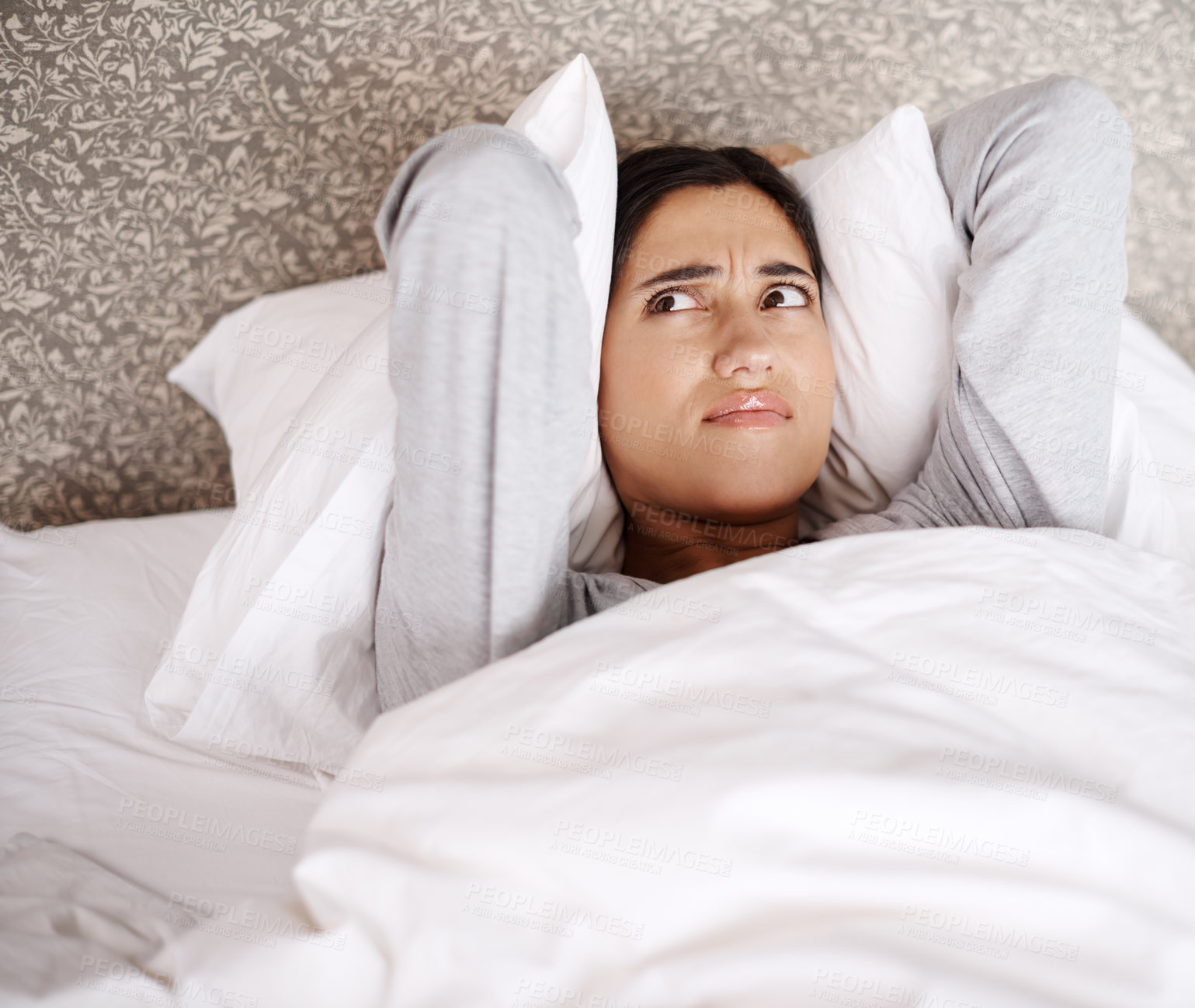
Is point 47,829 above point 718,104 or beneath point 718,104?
beneath

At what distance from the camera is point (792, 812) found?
0.59 m

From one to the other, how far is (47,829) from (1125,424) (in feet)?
4.24

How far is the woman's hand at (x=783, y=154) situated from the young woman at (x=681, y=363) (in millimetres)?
89

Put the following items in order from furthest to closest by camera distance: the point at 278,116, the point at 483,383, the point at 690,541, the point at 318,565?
Result: 1. the point at 278,116
2. the point at 690,541
3. the point at 318,565
4. the point at 483,383

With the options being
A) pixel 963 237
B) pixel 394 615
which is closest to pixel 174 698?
pixel 394 615

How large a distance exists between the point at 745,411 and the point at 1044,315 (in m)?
0.34

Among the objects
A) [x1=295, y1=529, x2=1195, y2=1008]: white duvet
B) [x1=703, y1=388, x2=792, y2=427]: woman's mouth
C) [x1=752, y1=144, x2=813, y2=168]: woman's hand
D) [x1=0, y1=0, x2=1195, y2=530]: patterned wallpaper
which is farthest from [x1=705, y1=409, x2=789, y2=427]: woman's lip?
[x1=0, y1=0, x2=1195, y2=530]: patterned wallpaper

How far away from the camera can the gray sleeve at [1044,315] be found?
36.5 inches

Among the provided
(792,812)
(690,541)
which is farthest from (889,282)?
(792,812)

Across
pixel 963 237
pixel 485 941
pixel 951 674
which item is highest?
pixel 963 237

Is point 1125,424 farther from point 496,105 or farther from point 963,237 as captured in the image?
point 496,105

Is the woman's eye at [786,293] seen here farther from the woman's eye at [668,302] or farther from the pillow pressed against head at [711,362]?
the woman's eye at [668,302]

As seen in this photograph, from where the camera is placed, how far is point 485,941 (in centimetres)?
57

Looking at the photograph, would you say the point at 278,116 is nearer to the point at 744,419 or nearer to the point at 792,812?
the point at 744,419
